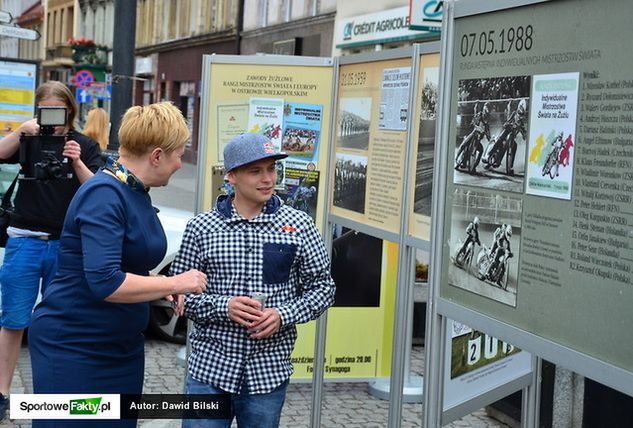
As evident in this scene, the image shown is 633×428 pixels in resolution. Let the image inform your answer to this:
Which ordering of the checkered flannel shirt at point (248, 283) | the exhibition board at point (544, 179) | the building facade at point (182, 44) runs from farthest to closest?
the building facade at point (182, 44) → the checkered flannel shirt at point (248, 283) → the exhibition board at point (544, 179)

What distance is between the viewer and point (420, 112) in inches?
181

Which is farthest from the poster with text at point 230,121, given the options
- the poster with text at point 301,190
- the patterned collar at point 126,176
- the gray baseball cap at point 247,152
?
the patterned collar at point 126,176

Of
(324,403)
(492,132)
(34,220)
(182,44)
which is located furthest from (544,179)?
(182,44)

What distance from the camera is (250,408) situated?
360cm

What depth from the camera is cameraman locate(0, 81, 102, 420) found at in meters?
5.42

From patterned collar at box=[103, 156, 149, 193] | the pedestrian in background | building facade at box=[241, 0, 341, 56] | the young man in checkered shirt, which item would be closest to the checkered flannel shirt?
the young man in checkered shirt

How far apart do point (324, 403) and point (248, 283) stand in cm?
326

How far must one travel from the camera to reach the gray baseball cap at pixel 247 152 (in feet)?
11.8

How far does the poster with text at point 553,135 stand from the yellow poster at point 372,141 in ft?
6.18

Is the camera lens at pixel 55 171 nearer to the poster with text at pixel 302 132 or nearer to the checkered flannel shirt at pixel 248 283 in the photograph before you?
the poster with text at pixel 302 132

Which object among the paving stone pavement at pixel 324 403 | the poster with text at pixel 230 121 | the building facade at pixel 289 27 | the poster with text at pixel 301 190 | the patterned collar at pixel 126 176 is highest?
the building facade at pixel 289 27

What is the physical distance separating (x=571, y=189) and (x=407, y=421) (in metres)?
3.79

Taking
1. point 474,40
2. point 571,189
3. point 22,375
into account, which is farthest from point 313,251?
point 22,375

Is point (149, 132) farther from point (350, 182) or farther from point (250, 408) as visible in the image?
point (350, 182)
